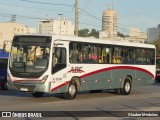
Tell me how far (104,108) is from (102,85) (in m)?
6.23

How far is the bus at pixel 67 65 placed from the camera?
65.3ft

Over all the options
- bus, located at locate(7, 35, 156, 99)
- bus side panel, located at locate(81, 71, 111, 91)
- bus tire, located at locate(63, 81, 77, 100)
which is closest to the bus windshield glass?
bus, located at locate(7, 35, 156, 99)

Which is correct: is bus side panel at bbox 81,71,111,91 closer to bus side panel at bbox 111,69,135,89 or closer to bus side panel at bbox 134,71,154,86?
bus side panel at bbox 111,69,135,89

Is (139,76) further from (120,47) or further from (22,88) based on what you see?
(22,88)

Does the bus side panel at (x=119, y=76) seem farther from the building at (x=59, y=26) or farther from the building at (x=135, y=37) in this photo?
the building at (x=135, y=37)

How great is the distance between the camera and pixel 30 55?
790 inches

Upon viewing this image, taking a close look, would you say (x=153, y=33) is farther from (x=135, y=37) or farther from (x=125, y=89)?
(x=125, y=89)

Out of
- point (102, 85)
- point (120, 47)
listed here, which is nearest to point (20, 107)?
point (102, 85)

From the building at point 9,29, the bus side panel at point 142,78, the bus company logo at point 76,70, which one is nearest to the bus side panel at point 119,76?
the bus side panel at point 142,78

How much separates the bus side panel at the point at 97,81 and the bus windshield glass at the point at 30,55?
120 inches

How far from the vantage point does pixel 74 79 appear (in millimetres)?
21656

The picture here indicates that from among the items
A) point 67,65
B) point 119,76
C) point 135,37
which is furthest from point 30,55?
point 135,37

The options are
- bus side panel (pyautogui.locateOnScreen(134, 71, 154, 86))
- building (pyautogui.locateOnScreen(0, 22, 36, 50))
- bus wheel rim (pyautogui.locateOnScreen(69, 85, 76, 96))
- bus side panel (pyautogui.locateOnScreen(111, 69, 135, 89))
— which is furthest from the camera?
building (pyautogui.locateOnScreen(0, 22, 36, 50))

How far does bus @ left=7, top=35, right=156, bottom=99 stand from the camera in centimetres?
1991
